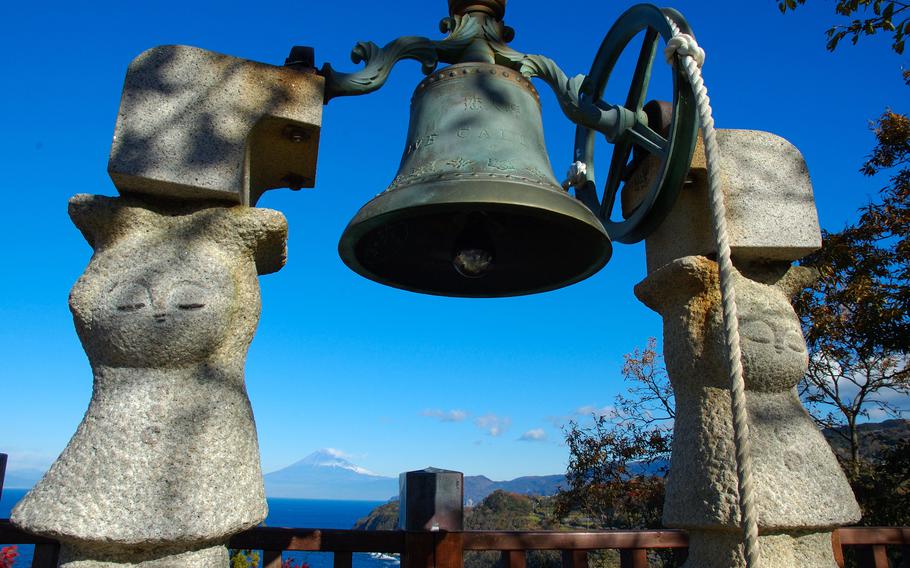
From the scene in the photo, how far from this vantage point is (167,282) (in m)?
1.76

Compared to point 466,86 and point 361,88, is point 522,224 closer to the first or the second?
point 466,86

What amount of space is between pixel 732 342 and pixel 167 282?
150 cm

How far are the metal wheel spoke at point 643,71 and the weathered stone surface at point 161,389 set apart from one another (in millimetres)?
1679

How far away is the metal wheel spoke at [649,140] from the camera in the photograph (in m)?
2.38

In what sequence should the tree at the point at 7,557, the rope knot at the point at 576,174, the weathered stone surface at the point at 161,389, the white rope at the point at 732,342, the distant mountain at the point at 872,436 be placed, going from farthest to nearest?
the distant mountain at the point at 872,436
the tree at the point at 7,557
the rope knot at the point at 576,174
the weathered stone surface at the point at 161,389
the white rope at the point at 732,342

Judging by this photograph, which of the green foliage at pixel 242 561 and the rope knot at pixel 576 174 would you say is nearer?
the rope knot at pixel 576 174

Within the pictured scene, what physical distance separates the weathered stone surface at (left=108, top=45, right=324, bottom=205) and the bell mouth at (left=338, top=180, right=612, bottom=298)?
0.40 m

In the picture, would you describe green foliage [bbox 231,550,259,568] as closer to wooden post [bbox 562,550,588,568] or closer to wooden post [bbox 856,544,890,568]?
wooden post [bbox 562,550,588,568]

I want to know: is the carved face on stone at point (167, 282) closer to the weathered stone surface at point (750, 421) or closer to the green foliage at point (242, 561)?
the weathered stone surface at point (750, 421)

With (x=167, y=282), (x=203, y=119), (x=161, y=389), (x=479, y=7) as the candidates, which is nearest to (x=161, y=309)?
(x=167, y=282)

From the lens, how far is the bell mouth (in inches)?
83.2

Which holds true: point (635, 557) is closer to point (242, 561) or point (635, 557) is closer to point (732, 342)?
point (732, 342)

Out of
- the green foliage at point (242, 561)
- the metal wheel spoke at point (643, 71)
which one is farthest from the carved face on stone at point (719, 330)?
the green foliage at point (242, 561)

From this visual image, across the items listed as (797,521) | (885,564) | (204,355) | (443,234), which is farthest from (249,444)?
(885,564)
